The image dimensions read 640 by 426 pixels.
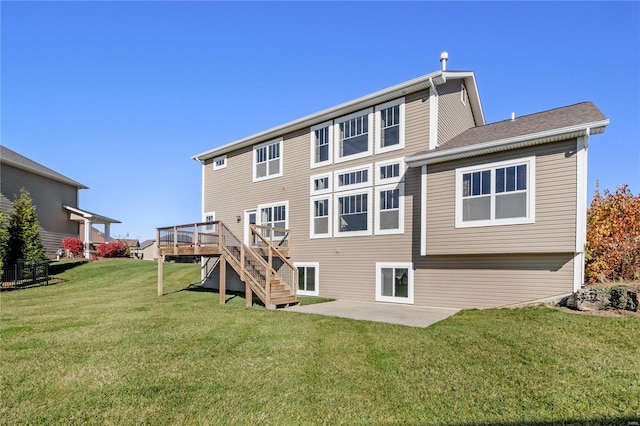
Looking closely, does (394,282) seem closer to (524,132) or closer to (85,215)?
(524,132)

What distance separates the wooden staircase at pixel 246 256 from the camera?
1073cm

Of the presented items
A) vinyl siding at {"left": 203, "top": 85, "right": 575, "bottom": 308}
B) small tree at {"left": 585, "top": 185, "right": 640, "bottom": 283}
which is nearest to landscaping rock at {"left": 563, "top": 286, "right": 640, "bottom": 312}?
vinyl siding at {"left": 203, "top": 85, "right": 575, "bottom": 308}

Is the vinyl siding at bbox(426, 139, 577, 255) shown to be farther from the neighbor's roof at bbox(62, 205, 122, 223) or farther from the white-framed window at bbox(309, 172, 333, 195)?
the neighbor's roof at bbox(62, 205, 122, 223)

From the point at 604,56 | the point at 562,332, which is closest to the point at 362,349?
the point at 562,332

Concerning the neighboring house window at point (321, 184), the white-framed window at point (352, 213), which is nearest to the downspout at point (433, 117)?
the white-framed window at point (352, 213)

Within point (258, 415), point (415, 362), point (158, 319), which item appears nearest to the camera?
point (258, 415)

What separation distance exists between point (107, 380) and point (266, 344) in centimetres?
250

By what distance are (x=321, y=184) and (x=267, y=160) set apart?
3.39m

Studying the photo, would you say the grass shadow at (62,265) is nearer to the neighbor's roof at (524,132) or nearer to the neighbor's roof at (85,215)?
the neighbor's roof at (85,215)

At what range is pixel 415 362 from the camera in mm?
5117

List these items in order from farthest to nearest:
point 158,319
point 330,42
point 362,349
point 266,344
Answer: point 330,42, point 158,319, point 266,344, point 362,349

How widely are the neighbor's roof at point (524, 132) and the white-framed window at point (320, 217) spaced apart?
4.04 metres

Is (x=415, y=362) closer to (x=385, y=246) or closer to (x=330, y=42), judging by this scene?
(x=385, y=246)

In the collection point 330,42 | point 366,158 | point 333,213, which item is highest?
point 330,42
